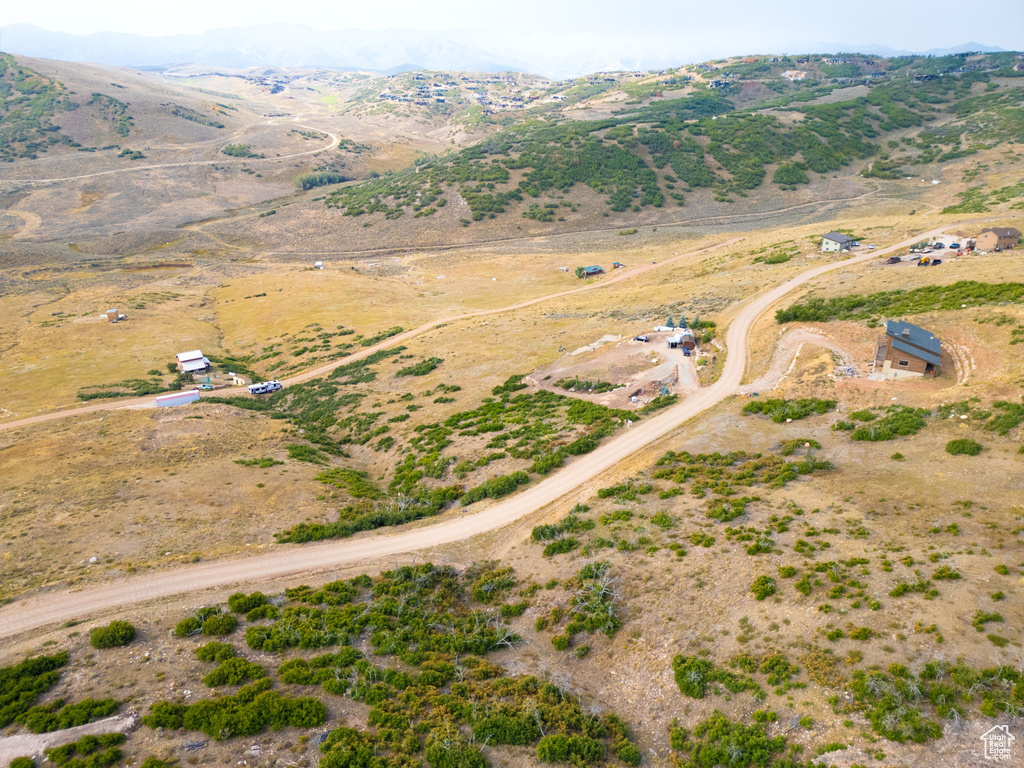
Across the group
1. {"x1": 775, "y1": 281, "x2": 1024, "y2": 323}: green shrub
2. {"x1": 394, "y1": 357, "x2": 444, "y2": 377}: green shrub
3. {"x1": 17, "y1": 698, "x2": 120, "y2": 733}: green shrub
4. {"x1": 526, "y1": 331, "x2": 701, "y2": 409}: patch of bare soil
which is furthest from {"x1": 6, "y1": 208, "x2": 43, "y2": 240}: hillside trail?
{"x1": 775, "y1": 281, "x2": 1024, "y2": 323}: green shrub

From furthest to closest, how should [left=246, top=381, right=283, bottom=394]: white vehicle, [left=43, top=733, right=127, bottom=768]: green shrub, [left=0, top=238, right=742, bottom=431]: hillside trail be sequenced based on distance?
1. [left=246, top=381, right=283, bottom=394]: white vehicle
2. [left=0, top=238, right=742, bottom=431]: hillside trail
3. [left=43, top=733, right=127, bottom=768]: green shrub

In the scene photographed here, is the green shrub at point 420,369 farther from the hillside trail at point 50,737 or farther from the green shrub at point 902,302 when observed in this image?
the hillside trail at point 50,737

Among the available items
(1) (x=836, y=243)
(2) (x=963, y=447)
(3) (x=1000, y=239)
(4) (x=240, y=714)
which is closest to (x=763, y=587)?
(2) (x=963, y=447)

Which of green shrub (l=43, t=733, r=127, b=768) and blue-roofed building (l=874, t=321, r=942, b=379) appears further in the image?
blue-roofed building (l=874, t=321, r=942, b=379)

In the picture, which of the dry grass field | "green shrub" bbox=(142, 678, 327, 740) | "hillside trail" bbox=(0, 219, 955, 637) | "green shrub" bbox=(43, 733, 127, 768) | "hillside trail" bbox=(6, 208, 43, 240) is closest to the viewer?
"green shrub" bbox=(43, 733, 127, 768)

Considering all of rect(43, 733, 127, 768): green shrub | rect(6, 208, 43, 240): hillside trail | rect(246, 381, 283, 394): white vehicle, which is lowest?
rect(246, 381, 283, 394): white vehicle

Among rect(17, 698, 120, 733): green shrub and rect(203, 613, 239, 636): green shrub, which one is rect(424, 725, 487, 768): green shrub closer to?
rect(203, 613, 239, 636): green shrub

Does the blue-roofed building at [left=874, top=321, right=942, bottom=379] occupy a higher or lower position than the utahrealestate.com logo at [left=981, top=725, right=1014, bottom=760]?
higher
